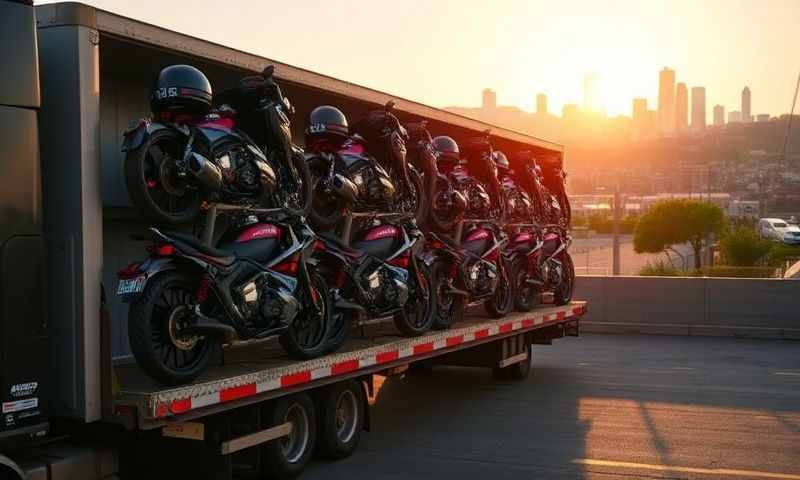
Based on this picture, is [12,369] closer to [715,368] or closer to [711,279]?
[715,368]

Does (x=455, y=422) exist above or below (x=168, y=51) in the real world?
below

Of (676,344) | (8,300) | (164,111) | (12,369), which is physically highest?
(164,111)

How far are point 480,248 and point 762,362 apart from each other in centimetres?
603

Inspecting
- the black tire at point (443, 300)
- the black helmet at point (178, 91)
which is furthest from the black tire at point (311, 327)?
the black tire at point (443, 300)

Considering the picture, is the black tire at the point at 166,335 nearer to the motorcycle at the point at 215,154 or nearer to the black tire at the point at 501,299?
the motorcycle at the point at 215,154

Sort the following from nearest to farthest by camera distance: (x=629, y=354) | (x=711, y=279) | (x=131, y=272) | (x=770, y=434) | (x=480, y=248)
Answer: (x=131, y=272) < (x=770, y=434) < (x=480, y=248) < (x=629, y=354) < (x=711, y=279)

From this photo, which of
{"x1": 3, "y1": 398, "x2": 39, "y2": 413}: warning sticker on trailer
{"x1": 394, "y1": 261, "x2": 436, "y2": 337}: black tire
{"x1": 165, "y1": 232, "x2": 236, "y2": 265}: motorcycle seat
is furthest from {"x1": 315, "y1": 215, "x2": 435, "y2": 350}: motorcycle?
{"x1": 3, "y1": 398, "x2": 39, "y2": 413}: warning sticker on trailer

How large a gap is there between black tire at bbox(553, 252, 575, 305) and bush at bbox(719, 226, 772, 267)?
→ 21321 millimetres

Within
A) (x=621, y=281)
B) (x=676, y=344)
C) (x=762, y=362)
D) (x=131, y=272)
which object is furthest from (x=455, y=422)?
(x=621, y=281)

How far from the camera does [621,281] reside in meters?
21.2

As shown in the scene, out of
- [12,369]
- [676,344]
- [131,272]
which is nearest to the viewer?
[12,369]

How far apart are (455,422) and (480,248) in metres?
2.73

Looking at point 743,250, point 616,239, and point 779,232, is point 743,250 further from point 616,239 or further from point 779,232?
point 779,232

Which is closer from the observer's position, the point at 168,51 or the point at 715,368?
the point at 168,51
